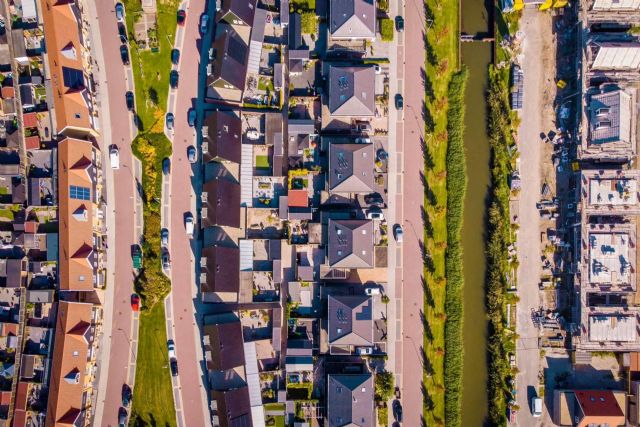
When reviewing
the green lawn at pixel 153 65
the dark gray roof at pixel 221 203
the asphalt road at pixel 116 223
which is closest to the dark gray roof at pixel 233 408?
the asphalt road at pixel 116 223

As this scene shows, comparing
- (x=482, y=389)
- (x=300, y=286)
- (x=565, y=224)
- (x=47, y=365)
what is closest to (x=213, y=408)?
(x=300, y=286)

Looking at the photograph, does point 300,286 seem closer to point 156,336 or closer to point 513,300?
point 156,336

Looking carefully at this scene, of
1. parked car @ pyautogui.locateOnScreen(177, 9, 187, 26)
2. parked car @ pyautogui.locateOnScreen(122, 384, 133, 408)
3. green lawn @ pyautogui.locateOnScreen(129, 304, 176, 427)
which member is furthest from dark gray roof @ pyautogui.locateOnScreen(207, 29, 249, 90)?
parked car @ pyautogui.locateOnScreen(122, 384, 133, 408)

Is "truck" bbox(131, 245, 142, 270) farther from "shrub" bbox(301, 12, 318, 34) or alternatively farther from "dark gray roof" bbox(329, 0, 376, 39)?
"dark gray roof" bbox(329, 0, 376, 39)

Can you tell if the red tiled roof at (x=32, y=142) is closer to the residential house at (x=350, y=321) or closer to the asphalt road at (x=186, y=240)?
the asphalt road at (x=186, y=240)

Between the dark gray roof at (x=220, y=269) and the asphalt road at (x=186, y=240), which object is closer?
the dark gray roof at (x=220, y=269)

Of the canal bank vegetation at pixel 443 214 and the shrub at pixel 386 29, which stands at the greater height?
the shrub at pixel 386 29
